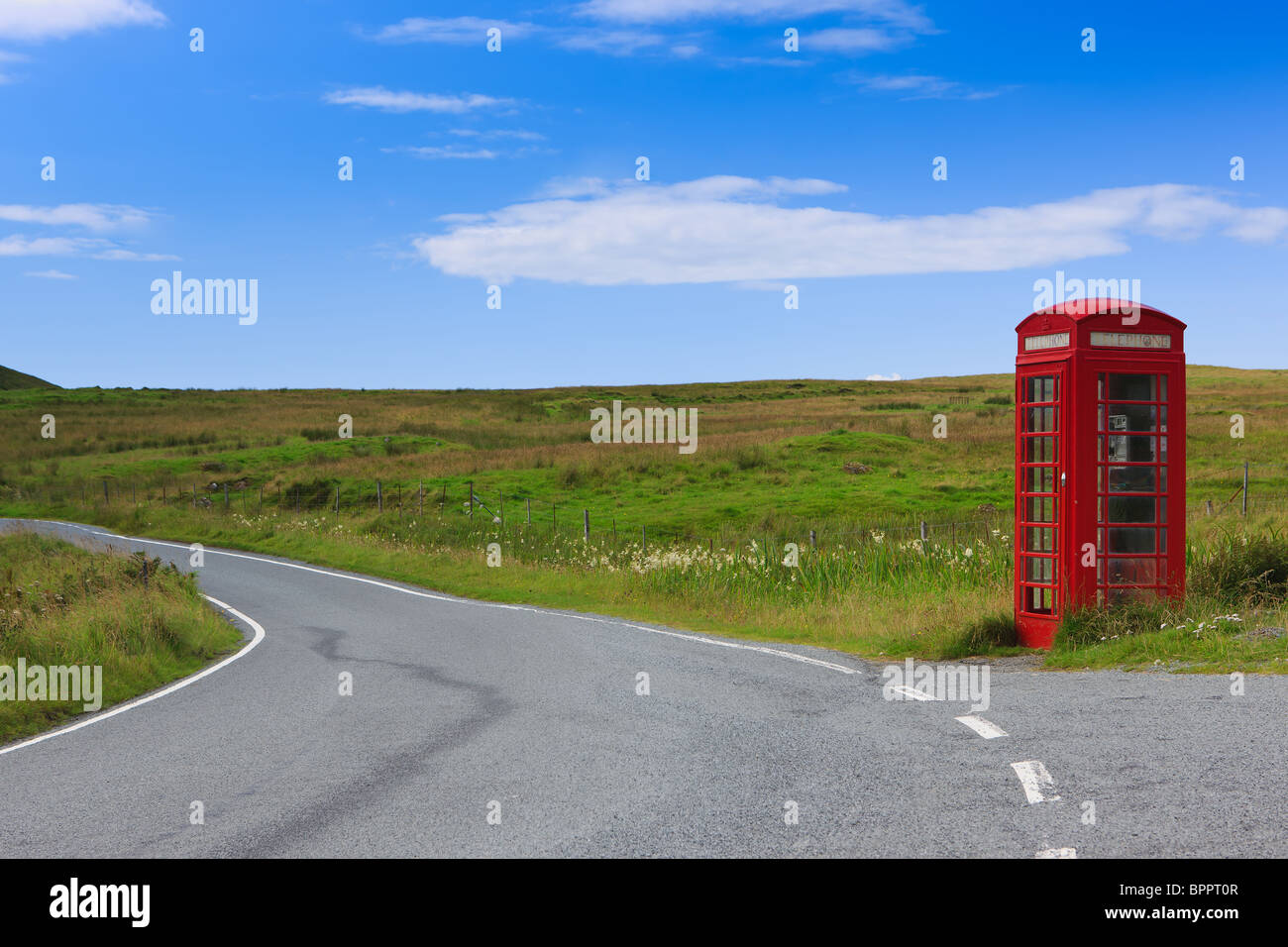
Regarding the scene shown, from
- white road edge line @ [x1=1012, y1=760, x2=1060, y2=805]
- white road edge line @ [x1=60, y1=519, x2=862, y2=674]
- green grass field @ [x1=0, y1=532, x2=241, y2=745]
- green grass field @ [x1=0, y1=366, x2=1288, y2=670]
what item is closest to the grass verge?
green grass field @ [x1=0, y1=366, x2=1288, y2=670]

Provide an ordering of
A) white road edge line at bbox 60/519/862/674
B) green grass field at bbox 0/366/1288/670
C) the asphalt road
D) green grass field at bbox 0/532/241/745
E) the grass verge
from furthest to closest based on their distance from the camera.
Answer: green grass field at bbox 0/366/1288/670 < white road edge line at bbox 60/519/862/674 < green grass field at bbox 0/532/241/745 < the grass verge < the asphalt road

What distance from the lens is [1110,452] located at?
11.3 metres

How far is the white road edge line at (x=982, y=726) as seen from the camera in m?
7.60

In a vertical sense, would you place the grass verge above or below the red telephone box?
below

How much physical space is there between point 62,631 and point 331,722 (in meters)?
6.21

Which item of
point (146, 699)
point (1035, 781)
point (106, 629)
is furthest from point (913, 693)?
point (106, 629)

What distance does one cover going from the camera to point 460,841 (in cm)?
569

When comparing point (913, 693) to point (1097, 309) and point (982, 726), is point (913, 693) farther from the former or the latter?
point (1097, 309)

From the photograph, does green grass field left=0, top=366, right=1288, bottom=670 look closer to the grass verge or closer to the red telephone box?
the grass verge

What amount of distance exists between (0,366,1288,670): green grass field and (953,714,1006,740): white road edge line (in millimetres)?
2785

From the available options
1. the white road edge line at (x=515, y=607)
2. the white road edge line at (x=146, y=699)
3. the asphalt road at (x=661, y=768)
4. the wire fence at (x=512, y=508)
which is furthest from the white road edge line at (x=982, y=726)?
the wire fence at (x=512, y=508)

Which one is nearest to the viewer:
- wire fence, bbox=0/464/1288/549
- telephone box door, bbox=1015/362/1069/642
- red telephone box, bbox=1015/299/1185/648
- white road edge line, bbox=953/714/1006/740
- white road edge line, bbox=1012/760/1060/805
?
white road edge line, bbox=1012/760/1060/805

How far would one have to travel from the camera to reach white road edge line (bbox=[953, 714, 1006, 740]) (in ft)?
24.9
